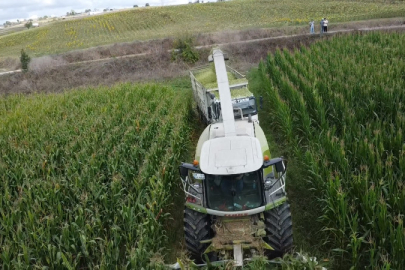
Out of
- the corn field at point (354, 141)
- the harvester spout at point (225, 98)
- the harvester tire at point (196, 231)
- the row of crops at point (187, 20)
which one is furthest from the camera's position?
the row of crops at point (187, 20)

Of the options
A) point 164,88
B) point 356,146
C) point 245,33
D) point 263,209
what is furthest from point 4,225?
point 245,33

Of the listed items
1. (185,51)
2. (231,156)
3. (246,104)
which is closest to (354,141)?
(231,156)

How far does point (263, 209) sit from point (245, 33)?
26693 millimetres

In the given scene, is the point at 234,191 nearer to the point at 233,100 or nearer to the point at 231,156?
the point at 231,156

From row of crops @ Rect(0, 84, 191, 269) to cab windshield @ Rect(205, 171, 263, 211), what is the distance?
1176 mm

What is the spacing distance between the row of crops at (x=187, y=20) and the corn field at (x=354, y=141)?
2387 cm

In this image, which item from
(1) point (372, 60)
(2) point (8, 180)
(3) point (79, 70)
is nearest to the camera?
(2) point (8, 180)

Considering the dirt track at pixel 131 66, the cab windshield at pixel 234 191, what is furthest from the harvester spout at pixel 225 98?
the dirt track at pixel 131 66

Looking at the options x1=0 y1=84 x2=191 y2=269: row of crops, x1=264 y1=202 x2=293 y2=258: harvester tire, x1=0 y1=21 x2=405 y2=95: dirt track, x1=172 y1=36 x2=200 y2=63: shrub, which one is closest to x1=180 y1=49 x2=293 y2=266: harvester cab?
x1=264 y1=202 x2=293 y2=258: harvester tire

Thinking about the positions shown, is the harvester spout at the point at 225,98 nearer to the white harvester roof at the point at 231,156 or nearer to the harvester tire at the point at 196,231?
the white harvester roof at the point at 231,156

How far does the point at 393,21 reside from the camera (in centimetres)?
2814

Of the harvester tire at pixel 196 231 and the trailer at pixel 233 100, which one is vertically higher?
the trailer at pixel 233 100

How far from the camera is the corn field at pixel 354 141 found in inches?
207

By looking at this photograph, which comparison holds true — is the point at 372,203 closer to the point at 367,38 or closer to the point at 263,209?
Answer: the point at 263,209
